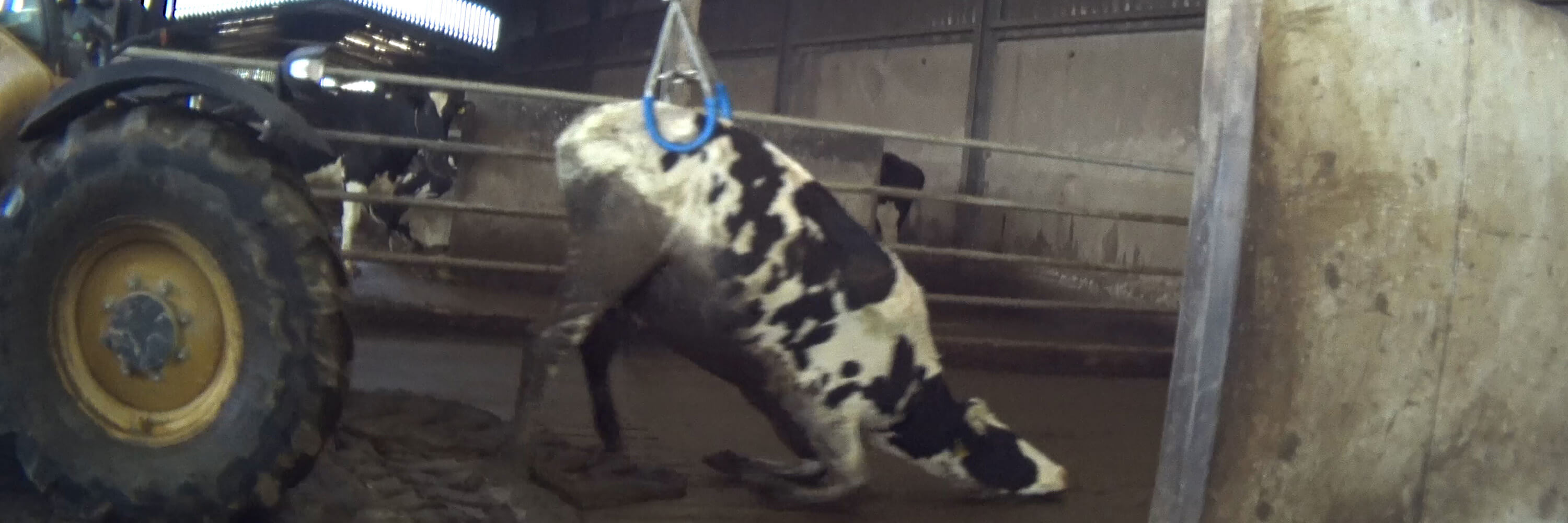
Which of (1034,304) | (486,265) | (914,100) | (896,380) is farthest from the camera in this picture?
(914,100)

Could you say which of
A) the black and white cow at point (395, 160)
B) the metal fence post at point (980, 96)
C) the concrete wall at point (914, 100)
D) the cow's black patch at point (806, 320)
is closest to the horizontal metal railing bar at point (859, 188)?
the cow's black patch at point (806, 320)

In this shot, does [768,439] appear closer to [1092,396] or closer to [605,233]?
[605,233]

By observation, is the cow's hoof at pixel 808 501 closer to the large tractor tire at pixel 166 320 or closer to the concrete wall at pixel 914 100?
the large tractor tire at pixel 166 320

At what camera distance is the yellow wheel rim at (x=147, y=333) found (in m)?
1.40

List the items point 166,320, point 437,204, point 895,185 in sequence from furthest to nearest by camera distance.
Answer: point 895,185
point 437,204
point 166,320

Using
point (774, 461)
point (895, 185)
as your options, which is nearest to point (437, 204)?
point (774, 461)

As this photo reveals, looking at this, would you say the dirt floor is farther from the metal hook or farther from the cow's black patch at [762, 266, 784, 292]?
the metal hook

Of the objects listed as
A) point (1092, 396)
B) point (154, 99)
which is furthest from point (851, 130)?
point (154, 99)

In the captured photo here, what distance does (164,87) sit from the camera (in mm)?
1493

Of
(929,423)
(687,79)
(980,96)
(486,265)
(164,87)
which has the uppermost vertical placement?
(980,96)

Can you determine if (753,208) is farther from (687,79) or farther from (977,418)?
(977,418)

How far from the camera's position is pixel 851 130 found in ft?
10.5

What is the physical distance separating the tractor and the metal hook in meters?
0.52

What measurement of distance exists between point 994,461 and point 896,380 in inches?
10.8
